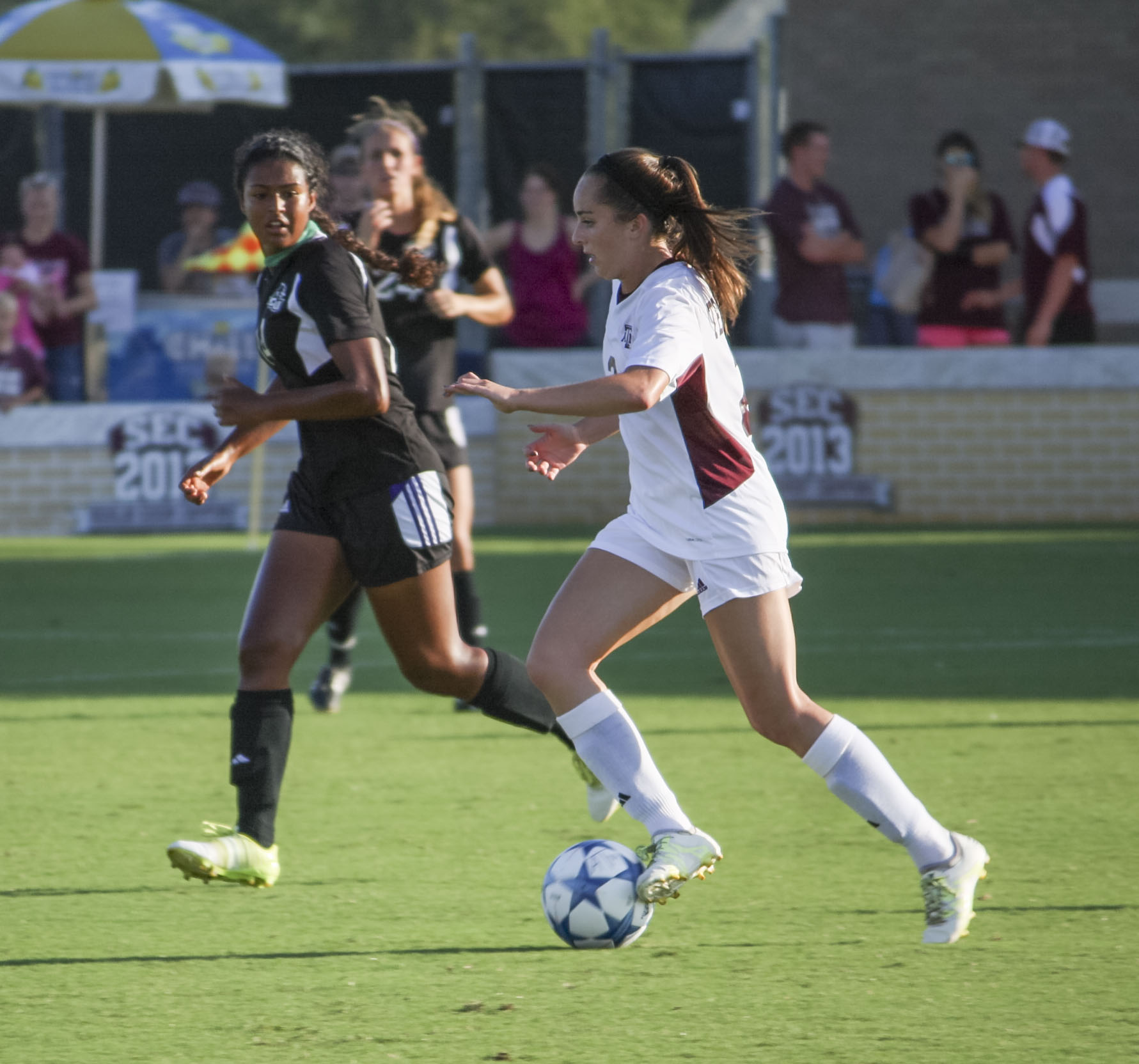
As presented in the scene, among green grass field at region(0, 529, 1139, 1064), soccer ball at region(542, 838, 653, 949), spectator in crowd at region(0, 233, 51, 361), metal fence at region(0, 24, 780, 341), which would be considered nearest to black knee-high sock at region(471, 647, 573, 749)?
green grass field at region(0, 529, 1139, 1064)

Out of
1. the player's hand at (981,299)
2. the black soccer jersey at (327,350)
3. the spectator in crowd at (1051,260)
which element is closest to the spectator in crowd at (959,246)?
the player's hand at (981,299)

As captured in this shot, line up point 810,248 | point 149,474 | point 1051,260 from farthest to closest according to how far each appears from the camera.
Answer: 1. point 149,474
2. point 1051,260
3. point 810,248

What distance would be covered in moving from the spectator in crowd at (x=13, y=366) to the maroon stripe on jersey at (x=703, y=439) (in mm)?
12149

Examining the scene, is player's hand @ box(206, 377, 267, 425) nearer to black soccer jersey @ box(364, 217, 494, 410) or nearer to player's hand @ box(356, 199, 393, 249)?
player's hand @ box(356, 199, 393, 249)

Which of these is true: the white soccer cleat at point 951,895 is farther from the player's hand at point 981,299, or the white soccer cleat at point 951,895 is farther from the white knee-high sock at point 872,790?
the player's hand at point 981,299

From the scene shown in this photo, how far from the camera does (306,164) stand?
558 centimetres

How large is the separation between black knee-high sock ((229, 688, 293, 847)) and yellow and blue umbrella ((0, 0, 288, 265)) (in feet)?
37.3

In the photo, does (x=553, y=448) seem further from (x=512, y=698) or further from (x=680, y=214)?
(x=512, y=698)

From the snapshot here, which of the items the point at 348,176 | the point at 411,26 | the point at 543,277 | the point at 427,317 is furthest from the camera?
the point at 411,26

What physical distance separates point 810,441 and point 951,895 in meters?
11.4

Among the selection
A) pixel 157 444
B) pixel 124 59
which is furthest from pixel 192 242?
pixel 157 444

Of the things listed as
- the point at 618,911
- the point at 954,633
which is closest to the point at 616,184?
the point at 618,911

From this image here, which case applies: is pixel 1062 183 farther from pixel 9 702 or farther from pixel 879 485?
pixel 9 702

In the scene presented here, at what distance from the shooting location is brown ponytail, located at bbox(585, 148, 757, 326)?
4797mm
